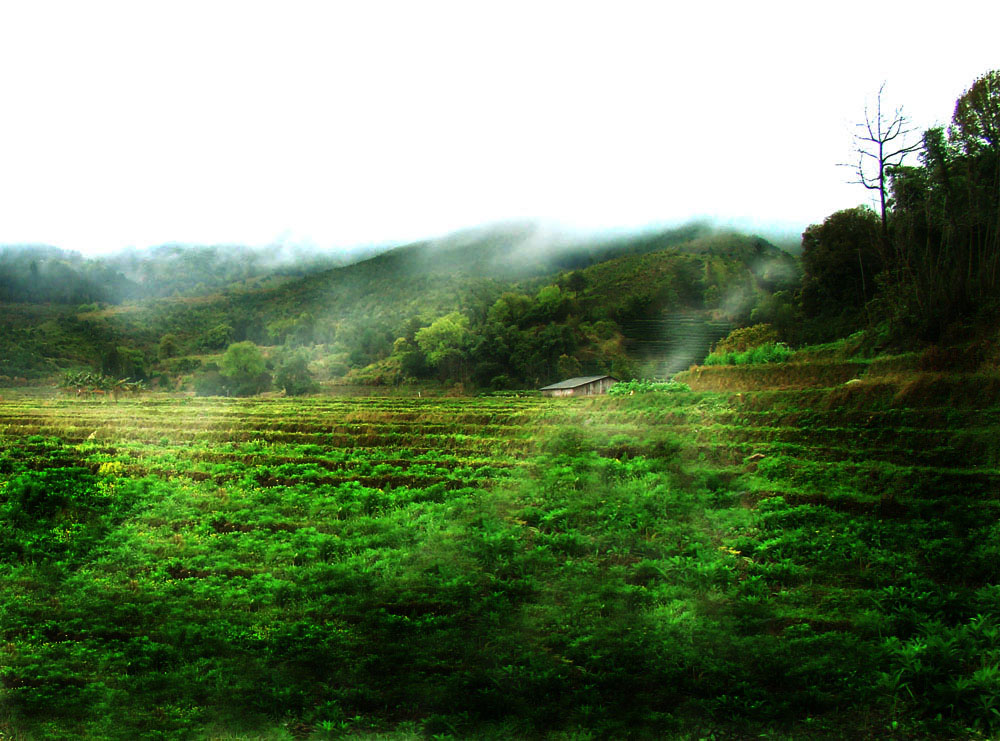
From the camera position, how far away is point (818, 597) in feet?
11.2

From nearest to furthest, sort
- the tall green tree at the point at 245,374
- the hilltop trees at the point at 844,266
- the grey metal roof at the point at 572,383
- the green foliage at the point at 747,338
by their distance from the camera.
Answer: the hilltop trees at the point at 844,266
the green foliage at the point at 747,338
the grey metal roof at the point at 572,383
the tall green tree at the point at 245,374

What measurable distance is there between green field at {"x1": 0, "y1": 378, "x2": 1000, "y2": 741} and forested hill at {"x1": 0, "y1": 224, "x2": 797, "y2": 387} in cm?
36

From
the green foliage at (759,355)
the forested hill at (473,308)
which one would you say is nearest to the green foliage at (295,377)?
the forested hill at (473,308)

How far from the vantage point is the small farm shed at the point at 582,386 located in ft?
14.4

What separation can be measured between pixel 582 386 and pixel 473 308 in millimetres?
1103

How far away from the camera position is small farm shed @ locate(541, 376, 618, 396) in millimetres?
4402

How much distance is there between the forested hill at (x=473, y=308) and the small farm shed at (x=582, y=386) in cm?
9

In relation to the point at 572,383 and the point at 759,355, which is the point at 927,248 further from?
the point at 572,383

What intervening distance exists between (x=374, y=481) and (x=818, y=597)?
10.2 ft

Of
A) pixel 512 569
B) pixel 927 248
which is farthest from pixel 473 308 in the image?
pixel 927 248

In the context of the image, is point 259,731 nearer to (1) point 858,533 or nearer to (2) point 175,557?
(2) point 175,557

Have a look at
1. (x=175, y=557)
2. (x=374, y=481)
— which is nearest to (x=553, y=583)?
(x=374, y=481)

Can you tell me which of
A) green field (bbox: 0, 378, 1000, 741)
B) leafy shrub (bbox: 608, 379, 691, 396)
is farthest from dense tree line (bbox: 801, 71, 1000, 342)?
leafy shrub (bbox: 608, 379, 691, 396)

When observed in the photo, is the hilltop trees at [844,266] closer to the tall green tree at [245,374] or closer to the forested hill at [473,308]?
the forested hill at [473,308]
